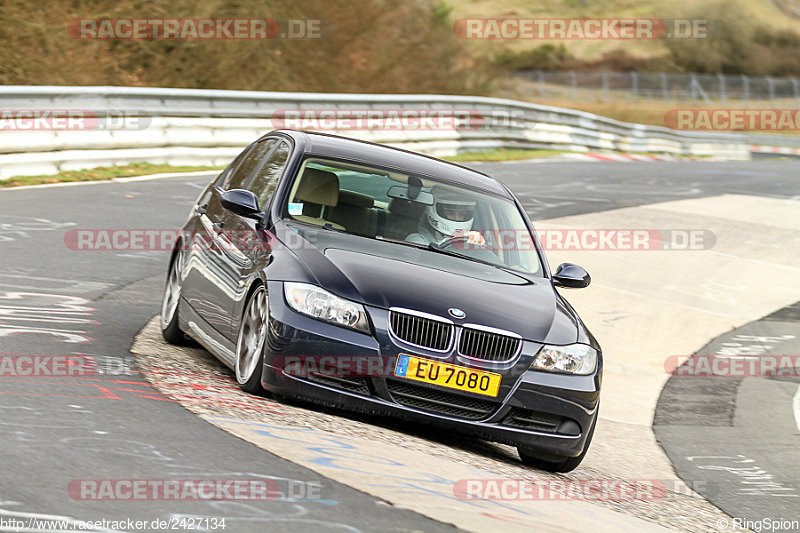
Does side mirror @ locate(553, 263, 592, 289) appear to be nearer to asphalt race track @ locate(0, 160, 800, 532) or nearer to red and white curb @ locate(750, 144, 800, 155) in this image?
asphalt race track @ locate(0, 160, 800, 532)

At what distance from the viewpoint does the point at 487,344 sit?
21.2ft

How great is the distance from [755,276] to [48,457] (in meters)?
12.0

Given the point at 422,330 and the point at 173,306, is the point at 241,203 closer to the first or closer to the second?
the point at 173,306

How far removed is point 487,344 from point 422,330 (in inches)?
14.4

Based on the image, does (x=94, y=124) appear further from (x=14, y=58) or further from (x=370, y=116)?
(x=370, y=116)

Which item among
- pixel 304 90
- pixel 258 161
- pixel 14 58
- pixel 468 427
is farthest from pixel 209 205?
pixel 304 90

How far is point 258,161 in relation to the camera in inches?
331

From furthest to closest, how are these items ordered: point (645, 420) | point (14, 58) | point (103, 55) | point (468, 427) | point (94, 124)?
point (103, 55) < point (14, 58) < point (94, 124) < point (645, 420) < point (468, 427)

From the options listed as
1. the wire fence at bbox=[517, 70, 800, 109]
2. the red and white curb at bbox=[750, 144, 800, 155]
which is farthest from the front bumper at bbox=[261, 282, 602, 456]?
the wire fence at bbox=[517, 70, 800, 109]

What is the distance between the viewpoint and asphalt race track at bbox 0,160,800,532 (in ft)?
15.0

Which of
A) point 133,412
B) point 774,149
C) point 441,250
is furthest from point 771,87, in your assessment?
point 133,412

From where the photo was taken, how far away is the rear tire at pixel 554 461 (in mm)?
6918

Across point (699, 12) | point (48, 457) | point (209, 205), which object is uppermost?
point (699, 12)

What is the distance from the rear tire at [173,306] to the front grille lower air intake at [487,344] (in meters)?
2.62
